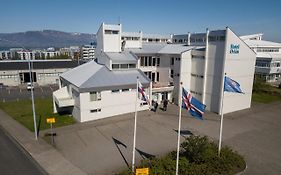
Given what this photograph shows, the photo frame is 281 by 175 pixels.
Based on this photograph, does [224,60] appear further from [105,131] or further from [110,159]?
[110,159]

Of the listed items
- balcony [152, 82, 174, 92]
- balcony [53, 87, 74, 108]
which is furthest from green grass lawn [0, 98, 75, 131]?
balcony [152, 82, 174, 92]

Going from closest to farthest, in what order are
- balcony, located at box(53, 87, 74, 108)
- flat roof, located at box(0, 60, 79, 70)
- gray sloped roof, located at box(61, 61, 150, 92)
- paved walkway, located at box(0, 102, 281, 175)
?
paved walkway, located at box(0, 102, 281, 175), gray sloped roof, located at box(61, 61, 150, 92), balcony, located at box(53, 87, 74, 108), flat roof, located at box(0, 60, 79, 70)

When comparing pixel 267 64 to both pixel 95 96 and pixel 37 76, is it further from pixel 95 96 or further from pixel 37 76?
pixel 37 76

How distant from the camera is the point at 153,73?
143ft

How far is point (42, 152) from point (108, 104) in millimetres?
11603

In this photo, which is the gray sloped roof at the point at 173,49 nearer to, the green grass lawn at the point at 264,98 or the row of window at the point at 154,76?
the row of window at the point at 154,76

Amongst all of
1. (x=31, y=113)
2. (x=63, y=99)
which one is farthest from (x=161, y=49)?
(x=31, y=113)

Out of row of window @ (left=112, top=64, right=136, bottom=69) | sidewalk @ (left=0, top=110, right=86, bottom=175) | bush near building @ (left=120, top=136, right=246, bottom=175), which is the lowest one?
sidewalk @ (left=0, top=110, right=86, bottom=175)

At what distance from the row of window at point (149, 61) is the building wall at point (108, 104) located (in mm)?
10995

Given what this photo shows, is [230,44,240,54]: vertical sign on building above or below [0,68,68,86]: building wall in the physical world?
above

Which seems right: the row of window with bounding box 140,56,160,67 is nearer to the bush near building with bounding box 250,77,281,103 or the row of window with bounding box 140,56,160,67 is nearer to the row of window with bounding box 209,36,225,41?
the row of window with bounding box 209,36,225,41

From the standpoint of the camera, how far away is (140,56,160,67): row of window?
42.2m

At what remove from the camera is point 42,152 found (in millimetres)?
21312

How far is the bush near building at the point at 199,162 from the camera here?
17.2m
